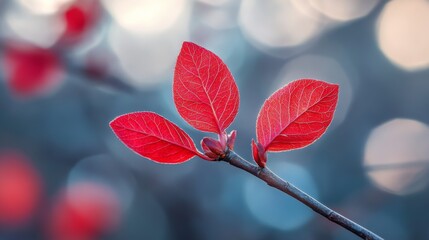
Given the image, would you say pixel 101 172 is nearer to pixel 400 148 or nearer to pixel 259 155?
pixel 400 148

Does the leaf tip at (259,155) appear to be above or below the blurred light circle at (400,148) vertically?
above

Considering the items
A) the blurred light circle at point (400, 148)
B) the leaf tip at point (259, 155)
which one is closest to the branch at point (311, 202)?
the leaf tip at point (259, 155)

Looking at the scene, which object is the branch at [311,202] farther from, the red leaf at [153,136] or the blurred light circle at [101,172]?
the blurred light circle at [101,172]

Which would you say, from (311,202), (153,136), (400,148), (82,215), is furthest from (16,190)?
(400,148)

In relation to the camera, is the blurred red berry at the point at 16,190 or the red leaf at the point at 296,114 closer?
the red leaf at the point at 296,114

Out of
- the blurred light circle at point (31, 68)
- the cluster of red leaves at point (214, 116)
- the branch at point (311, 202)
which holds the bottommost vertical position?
the blurred light circle at point (31, 68)

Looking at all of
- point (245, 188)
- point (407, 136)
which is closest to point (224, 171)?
point (245, 188)

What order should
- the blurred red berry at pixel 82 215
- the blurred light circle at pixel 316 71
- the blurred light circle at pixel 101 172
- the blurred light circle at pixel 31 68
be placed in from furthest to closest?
the blurred light circle at pixel 316 71 → the blurred light circle at pixel 101 172 → the blurred red berry at pixel 82 215 → the blurred light circle at pixel 31 68
